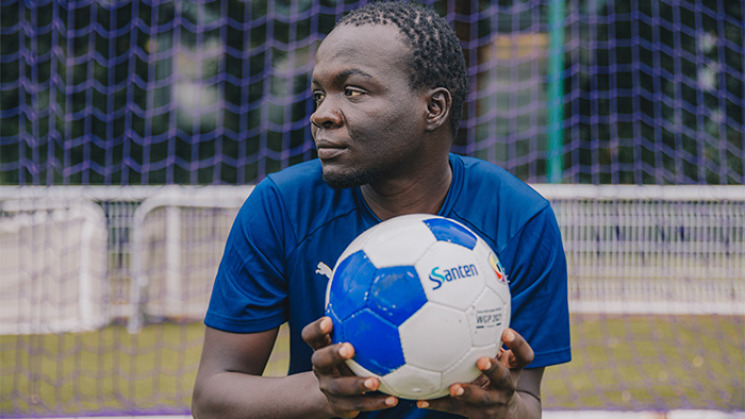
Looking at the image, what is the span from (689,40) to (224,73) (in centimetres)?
555

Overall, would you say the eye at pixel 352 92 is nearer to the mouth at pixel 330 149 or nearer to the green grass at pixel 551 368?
the mouth at pixel 330 149

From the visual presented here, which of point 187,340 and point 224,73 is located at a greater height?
point 224,73

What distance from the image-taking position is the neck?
5.52 ft

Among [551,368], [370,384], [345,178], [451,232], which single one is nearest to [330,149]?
[345,178]

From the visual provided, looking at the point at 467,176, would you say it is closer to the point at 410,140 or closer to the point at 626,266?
the point at 410,140

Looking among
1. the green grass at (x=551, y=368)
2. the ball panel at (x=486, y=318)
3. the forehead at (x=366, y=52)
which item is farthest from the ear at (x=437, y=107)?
the green grass at (x=551, y=368)

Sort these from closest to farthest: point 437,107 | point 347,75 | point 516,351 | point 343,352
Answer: point 343,352
point 516,351
point 347,75
point 437,107

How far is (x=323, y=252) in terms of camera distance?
1696 mm

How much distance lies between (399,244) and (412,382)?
0.86 ft

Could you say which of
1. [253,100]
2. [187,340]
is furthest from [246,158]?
[187,340]

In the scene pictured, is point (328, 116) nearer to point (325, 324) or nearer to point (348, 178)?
point (348, 178)

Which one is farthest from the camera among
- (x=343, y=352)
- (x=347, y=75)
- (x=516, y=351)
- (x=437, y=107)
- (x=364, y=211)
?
(x=364, y=211)

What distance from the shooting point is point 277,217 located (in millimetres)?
1690

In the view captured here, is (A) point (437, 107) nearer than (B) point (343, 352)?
No
